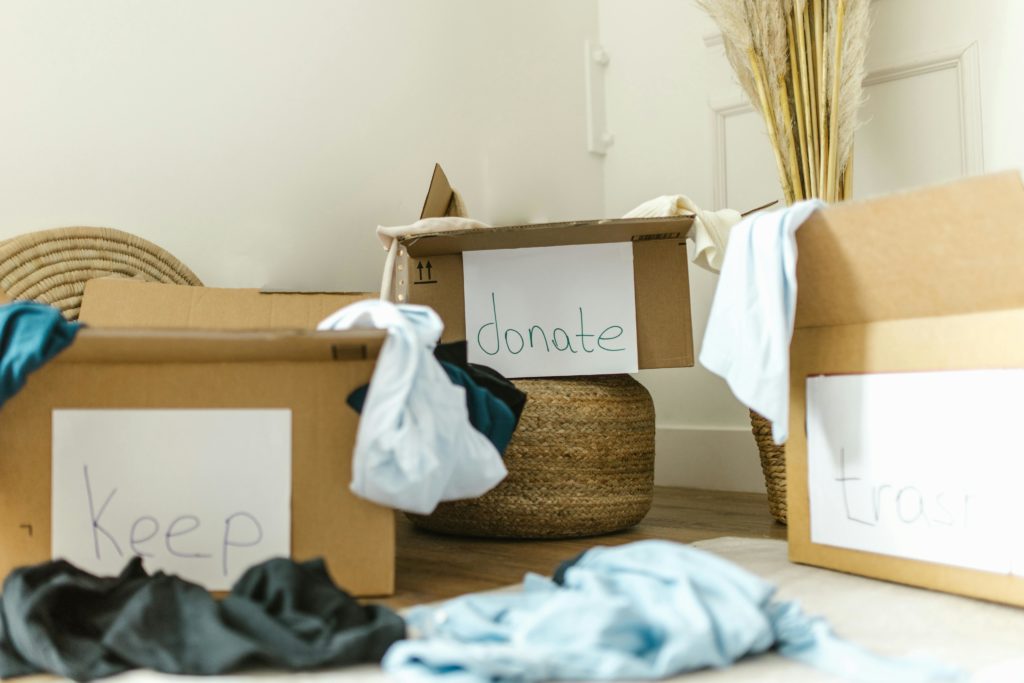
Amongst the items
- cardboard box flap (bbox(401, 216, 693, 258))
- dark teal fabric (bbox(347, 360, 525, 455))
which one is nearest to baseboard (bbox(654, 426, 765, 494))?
cardboard box flap (bbox(401, 216, 693, 258))

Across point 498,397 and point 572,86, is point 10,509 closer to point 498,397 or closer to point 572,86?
point 498,397

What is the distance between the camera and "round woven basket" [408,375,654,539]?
1.24m

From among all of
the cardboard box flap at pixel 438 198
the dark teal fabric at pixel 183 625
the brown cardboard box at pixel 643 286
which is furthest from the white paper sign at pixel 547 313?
the dark teal fabric at pixel 183 625

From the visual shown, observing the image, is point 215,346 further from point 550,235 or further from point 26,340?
point 550,235

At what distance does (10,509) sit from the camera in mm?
850

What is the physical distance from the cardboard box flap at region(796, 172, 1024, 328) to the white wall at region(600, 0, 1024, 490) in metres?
0.71

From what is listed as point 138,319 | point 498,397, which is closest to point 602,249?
point 498,397

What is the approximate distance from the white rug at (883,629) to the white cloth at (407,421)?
0.19m

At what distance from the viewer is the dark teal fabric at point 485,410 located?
1.00 m

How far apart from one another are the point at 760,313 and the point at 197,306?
761 millimetres

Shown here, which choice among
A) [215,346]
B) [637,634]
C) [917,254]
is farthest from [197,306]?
[917,254]

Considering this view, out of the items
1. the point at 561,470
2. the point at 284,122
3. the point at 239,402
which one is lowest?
the point at 561,470

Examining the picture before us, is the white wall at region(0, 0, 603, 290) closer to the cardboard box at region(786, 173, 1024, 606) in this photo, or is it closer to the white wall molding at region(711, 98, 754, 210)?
the white wall molding at region(711, 98, 754, 210)

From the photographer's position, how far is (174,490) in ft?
2.80
